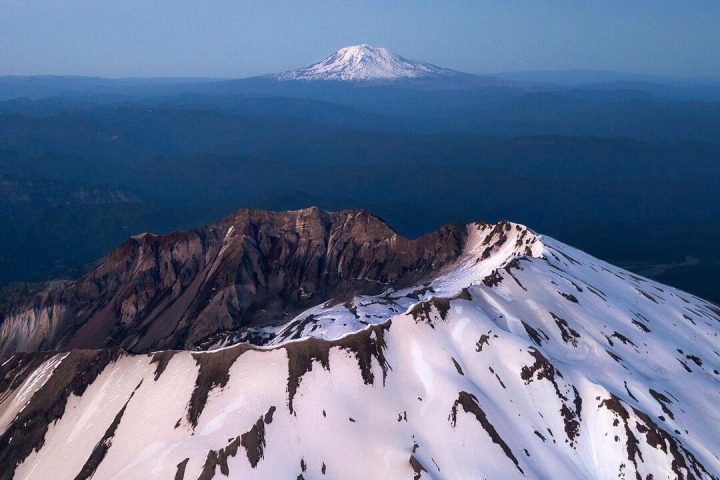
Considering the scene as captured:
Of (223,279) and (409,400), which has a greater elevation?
(409,400)

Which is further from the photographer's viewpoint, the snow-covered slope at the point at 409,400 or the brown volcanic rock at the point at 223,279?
the brown volcanic rock at the point at 223,279

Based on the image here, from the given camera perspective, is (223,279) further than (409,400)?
Yes

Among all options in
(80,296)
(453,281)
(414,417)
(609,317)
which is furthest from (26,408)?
(609,317)

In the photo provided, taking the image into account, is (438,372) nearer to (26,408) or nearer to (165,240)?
(26,408)

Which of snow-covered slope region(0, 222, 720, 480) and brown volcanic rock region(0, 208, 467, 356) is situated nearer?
snow-covered slope region(0, 222, 720, 480)

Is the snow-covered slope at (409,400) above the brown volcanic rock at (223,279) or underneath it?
above
